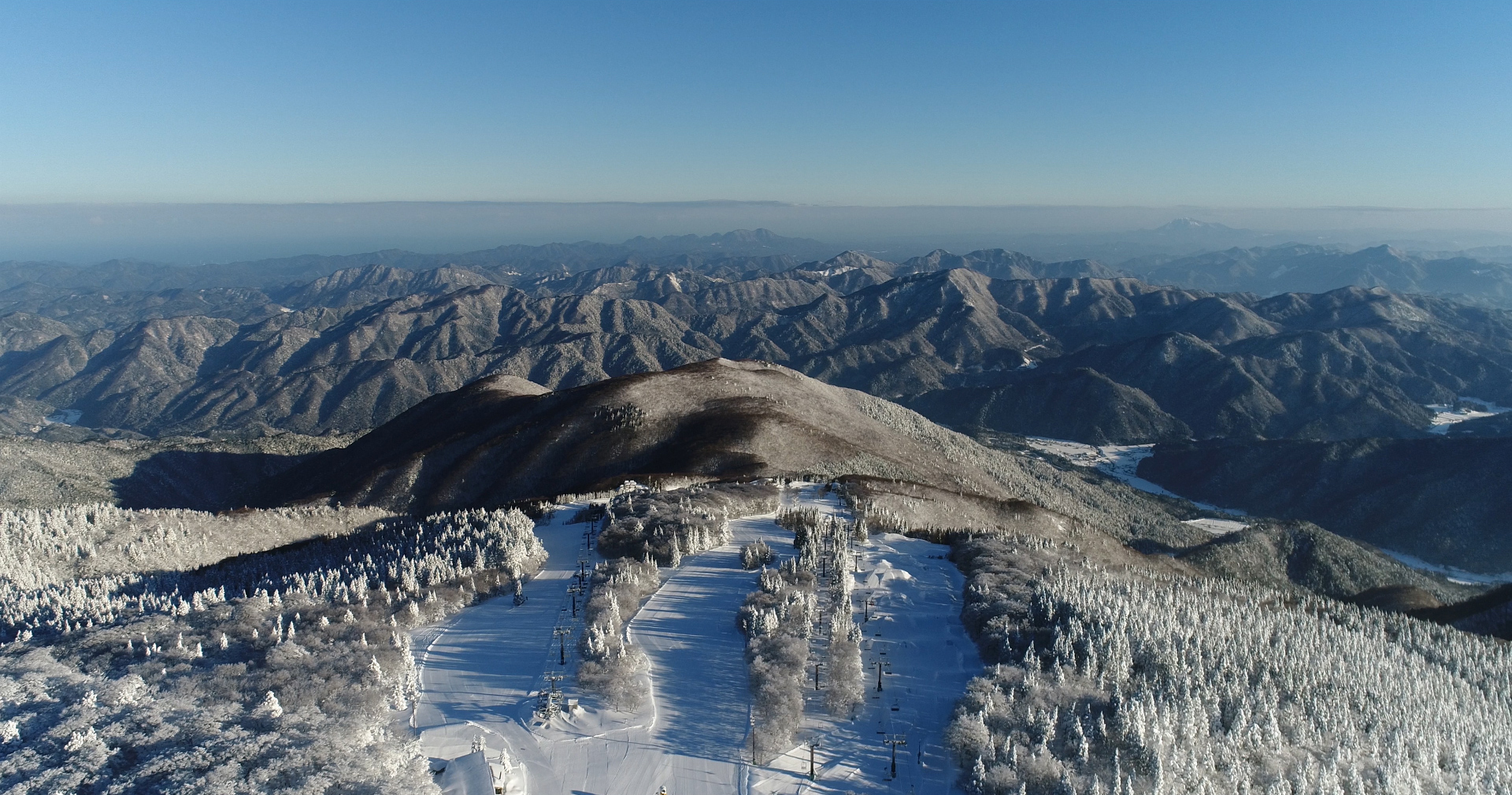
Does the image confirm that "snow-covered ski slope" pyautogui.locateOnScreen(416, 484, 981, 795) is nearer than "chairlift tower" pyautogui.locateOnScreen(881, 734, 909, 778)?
Yes

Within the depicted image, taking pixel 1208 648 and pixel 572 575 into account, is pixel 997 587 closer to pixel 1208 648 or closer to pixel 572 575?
pixel 1208 648

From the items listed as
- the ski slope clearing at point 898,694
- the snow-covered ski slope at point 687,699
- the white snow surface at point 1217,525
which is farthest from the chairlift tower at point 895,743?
the white snow surface at point 1217,525

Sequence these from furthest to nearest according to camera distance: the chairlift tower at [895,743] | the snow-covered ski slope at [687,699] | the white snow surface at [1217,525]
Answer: the white snow surface at [1217,525]
the chairlift tower at [895,743]
the snow-covered ski slope at [687,699]

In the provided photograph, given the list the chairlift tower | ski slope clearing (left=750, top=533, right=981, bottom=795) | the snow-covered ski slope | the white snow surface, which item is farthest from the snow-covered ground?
the chairlift tower

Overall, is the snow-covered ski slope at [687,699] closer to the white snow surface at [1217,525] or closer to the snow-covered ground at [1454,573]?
the white snow surface at [1217,525]

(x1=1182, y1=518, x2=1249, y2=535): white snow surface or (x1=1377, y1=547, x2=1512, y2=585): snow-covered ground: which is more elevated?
(x1=1182, y1=518, x2=1249, y2=535): white snow surface

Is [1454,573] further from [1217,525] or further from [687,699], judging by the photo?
[687,699]

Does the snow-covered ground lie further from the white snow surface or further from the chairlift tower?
the chairlift tower

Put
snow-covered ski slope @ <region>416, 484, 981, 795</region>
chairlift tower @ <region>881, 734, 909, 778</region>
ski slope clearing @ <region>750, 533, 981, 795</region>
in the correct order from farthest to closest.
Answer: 1. chairlift tower @ <region>881, 734, 909, 778</region>
2. snow-covered ski slope @ <region>416, 484, 981, 795</region>
3. ski slope clearing @ <region>750, 533, 981, 795</region>
